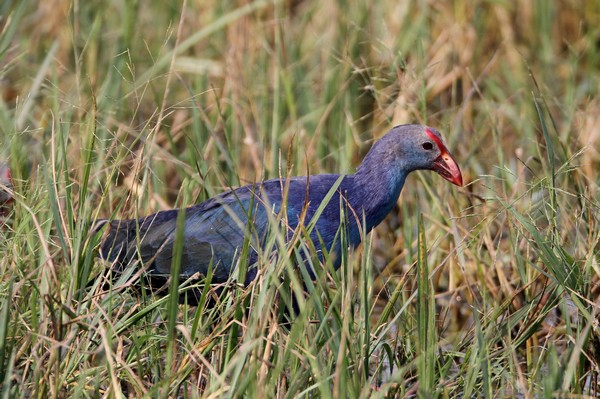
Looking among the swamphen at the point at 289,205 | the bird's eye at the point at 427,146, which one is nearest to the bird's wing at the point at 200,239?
the swamphen at the point at 289,205

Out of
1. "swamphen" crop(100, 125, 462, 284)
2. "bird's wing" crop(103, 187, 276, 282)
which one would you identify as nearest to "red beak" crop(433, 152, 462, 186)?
"swamphen" crop(100, 125, 462, 284)

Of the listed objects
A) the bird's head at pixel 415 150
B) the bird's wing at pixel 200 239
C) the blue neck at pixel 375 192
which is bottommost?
the bird's wing at pixel 200 239

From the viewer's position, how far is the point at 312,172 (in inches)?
153

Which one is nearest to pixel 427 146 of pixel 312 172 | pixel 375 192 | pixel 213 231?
pixel 375 192

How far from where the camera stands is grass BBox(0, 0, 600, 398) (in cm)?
226

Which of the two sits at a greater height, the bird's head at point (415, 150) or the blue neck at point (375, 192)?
the bird's head at point (415, 150)

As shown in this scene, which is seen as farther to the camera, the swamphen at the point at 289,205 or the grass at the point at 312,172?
the swamphen at the point at 289,205

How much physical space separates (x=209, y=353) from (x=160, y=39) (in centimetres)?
270

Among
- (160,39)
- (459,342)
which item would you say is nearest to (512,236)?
(459,342)

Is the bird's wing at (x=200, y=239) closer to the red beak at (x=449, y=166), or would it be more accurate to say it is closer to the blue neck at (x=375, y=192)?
the blue neck at (x=375, y=192)

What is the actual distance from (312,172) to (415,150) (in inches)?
33.1

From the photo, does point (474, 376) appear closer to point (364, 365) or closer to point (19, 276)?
point (364, 365)

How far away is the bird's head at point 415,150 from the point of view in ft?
10.2

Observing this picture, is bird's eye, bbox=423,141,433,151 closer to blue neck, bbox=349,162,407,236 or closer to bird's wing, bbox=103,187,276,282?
blue neck, bbox=349,162,407,236
